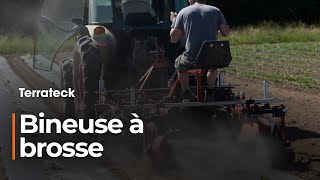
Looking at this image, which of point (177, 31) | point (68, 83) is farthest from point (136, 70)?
point (68, 83)

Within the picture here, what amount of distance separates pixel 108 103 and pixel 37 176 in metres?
1.43

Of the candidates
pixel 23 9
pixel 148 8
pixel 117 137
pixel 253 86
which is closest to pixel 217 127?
pixel 117 137

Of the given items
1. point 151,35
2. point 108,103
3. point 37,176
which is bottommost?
point 37,176

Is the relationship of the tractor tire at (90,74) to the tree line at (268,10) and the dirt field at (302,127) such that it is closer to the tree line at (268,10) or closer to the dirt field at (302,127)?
the dirt field at (302,127)

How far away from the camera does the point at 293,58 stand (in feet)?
75.6

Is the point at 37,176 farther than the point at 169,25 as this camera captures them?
No

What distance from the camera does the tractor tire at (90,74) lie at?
368 inches

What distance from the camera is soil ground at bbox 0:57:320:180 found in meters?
7.92

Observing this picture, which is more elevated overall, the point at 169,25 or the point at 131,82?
the point at 169,25

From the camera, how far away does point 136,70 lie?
966cm

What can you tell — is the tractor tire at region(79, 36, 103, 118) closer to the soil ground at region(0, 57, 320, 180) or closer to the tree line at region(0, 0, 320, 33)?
the soil ground at region(0, 57, 320, 180)

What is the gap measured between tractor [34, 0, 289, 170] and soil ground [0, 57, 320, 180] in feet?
1.20

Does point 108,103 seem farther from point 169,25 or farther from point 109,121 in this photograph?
point 169,25

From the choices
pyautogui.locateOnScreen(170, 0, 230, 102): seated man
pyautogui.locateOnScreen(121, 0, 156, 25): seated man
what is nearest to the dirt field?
pyautogui.locateOnScreen(170, 0, 230, 102): seated man
